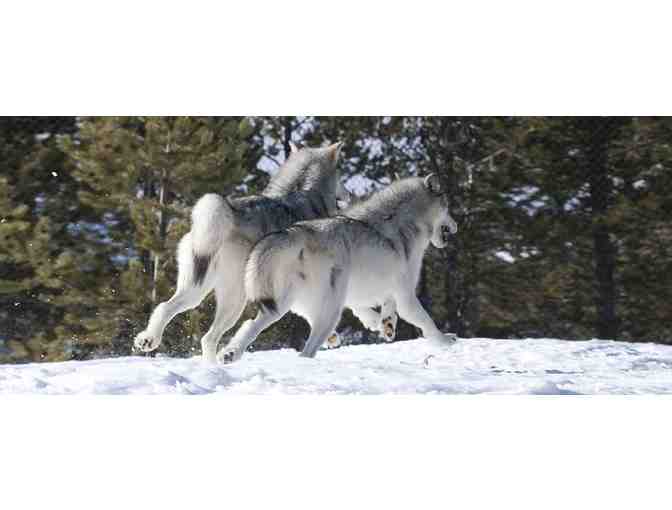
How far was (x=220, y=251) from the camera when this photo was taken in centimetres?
682

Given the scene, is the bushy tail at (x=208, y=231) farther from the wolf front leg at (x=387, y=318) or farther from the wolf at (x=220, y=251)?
the wolf front leg at (x=387, y=318)

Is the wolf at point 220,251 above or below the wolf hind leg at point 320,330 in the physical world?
above

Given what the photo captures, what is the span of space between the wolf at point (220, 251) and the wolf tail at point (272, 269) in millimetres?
333

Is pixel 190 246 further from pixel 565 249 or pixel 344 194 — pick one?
pixel 565 249

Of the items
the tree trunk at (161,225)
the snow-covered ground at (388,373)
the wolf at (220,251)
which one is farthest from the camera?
the tree trunk at (161,225)

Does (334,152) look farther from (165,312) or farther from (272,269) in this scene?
(165,312)

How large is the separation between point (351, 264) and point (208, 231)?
1038 mm

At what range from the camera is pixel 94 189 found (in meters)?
9.77

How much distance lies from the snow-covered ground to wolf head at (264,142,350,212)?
52.5 inches

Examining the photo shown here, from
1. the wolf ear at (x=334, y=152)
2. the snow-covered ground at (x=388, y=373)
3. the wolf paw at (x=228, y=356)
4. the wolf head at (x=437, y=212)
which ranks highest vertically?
the wolf ear at (x=334, y=152)

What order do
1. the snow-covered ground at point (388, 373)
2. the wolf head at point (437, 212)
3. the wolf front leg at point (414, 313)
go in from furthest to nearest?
the wolf head at point (437, 212) → the wolf front leg at point (414, 313) → the snow-covered ground at point (388, 373)

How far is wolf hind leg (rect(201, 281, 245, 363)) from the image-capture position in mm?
6988

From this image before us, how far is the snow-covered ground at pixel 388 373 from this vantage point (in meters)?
6.26

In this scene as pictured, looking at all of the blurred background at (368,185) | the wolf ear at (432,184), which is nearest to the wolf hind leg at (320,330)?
the wolf ear at (432,184)
